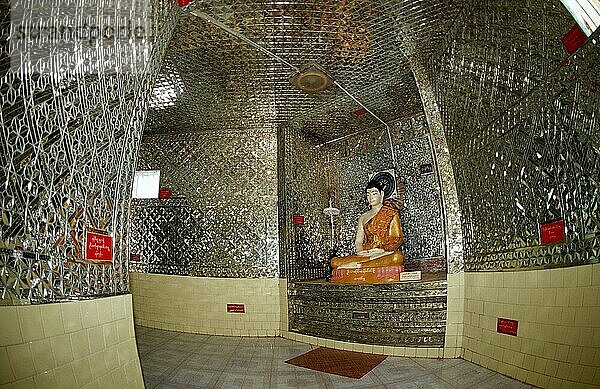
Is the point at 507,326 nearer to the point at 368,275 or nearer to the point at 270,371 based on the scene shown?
the point at 368,275

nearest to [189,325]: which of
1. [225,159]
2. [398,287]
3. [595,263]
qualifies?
[225,159]

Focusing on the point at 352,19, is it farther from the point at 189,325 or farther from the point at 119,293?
the point at 189,325

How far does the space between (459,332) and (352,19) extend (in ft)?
10.1

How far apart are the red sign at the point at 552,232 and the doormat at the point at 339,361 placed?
1.87m

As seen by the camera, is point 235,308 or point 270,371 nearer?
→ point 270,371

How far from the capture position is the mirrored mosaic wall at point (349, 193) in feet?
17.5

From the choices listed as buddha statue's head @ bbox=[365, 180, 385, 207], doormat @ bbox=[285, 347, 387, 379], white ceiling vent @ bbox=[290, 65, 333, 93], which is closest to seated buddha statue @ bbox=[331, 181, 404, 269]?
buddha statue's head @ bbox=[365, 180, 385, 207]

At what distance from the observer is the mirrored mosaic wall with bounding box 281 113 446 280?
532cm

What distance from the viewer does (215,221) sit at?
5.63 meters

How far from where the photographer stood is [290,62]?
4.14 m

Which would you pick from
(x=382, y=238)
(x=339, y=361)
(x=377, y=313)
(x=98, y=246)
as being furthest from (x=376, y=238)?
(x=98, y=246)

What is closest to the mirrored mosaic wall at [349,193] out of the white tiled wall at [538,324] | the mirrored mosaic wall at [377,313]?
the mirrored mosaic wall at [377,313]

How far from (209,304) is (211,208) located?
1.34 metres

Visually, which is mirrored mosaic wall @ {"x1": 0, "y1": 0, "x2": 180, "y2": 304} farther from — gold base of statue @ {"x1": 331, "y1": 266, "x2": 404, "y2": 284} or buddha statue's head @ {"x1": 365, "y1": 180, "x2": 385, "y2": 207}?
A: buddha statue's head @ {"x1": 365, "y1": 180, "x2": 385, "y2": 207}
